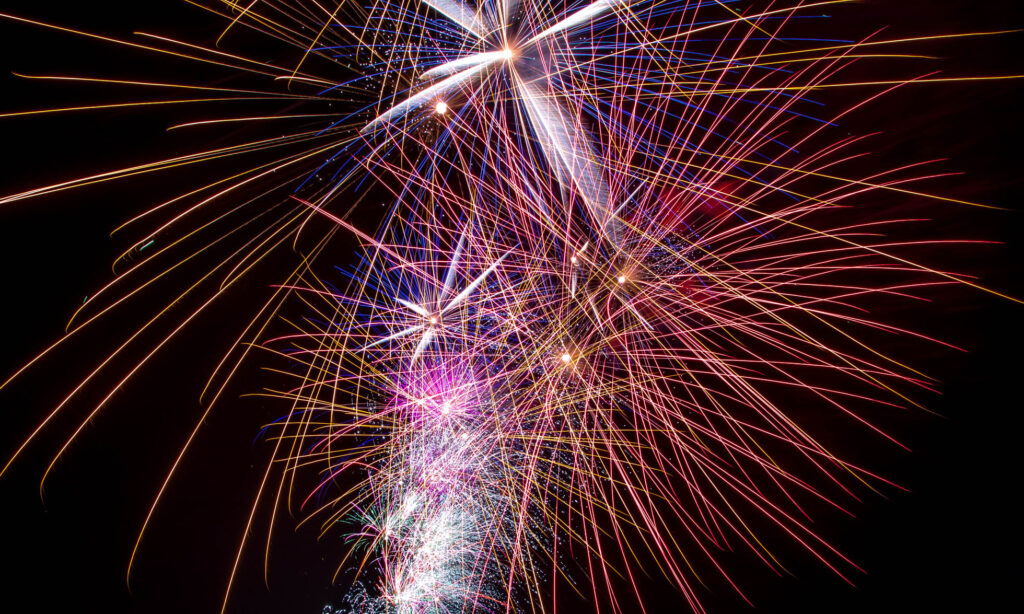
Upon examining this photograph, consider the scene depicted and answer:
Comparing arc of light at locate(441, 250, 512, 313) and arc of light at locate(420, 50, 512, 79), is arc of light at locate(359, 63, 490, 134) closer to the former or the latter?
arc of light at locate(420, 50, 512, 79)

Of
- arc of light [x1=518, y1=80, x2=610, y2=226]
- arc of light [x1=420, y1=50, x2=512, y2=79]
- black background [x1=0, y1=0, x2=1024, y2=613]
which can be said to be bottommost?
black background [x1=0, y1=0, x2=1024, y2=613]

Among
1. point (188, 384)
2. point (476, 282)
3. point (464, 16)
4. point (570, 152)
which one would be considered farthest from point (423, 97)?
point (188, 384)

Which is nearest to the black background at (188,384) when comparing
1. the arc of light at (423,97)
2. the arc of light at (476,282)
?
the arc of light at (423,97)

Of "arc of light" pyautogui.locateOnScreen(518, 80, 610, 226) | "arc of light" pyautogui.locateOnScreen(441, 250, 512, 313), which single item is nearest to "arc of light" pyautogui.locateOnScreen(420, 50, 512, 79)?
"arc of light" pyautogui.locateOnScreen(518, 80, 610, 226)

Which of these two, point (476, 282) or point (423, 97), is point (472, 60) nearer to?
point (423, 97)

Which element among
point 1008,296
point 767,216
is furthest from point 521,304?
point 1008,296

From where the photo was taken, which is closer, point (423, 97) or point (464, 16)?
point (464, 16)

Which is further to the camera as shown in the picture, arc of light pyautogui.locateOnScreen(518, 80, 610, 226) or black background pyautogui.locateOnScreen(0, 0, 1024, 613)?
arc of light pyautogui.locateOnScreen(518, 80, 610, 226)

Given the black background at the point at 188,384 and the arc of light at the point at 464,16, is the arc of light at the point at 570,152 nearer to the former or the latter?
the arc of light at the point at 464,16

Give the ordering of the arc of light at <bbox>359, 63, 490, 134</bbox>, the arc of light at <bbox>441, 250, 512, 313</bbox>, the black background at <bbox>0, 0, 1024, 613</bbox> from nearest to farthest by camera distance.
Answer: the black background at <bbox>0, 0, 1024, 613</bbox>
the arc of light at <bbox>359, 63, 490, 134</bbox>
the arc of light at <bbox>441, 250, 512, 313</bbox>
